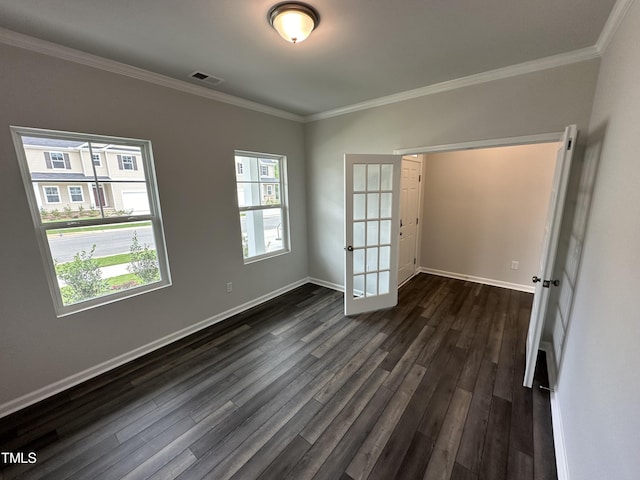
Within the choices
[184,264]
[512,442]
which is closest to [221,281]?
[184,264]

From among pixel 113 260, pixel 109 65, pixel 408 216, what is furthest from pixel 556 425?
pixel 109 65

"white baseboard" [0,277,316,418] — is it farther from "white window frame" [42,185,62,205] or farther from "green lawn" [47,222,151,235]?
"white window frame" [42,185,62,205]

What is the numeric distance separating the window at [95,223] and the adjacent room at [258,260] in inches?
0.6

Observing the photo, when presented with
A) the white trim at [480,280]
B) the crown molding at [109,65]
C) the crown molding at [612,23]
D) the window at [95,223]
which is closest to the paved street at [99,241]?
the window at [95,223]

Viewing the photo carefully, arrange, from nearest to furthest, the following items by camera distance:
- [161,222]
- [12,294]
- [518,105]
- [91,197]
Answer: [12,294] < [91,197] < [518,105] < [161,222]

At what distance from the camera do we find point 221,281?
3250mm

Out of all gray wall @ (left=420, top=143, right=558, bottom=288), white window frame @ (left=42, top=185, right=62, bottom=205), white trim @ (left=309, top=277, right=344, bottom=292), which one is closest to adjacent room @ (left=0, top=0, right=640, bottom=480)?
white window frame @ (left=42, top=185, right=62, bottom=205)

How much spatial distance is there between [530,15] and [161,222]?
343 centimetres

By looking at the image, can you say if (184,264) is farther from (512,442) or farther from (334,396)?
(512,442)

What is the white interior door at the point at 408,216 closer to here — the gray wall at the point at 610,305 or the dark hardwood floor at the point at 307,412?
the dark hardwood floor at the point at 307,412

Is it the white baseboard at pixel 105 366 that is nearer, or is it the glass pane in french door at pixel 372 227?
the white baseboard at pixel 105 366

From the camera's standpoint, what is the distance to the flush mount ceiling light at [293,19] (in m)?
1.56

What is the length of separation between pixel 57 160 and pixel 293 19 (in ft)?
7.11

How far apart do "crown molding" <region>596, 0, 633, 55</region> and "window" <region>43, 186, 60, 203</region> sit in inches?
159
